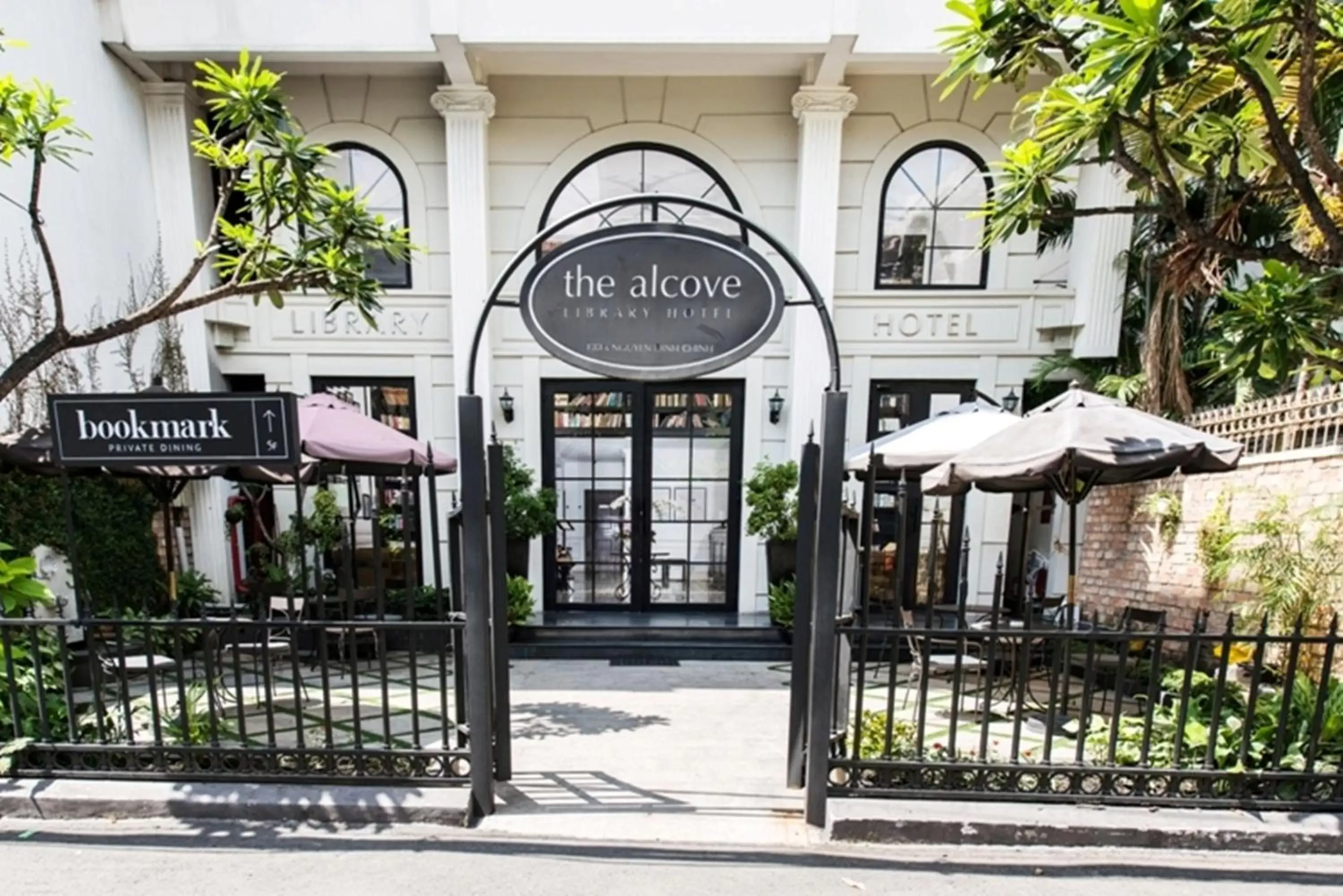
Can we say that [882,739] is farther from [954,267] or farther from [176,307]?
[954,267]

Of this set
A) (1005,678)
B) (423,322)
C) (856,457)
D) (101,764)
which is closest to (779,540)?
(856,457)

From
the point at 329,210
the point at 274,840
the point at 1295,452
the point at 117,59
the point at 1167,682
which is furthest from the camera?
the point at 117,59

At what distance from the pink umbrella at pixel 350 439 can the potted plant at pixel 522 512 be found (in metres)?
1.17

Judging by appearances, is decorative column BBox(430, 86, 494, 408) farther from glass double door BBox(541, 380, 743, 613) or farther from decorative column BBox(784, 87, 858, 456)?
decorative column BBox(784, 87, 858, 456)

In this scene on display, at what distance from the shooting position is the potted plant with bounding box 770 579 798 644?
618cm

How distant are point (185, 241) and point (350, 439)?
3900 millimetres

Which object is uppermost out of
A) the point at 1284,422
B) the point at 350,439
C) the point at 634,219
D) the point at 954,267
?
the point at 634,219

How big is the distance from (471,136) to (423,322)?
1982 millimetres

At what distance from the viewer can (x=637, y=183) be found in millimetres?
6801

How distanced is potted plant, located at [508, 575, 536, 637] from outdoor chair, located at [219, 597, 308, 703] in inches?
71.5

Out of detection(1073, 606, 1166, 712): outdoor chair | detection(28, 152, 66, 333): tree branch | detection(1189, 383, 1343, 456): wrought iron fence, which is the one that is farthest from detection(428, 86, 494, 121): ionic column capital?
detection(1189, 383, 1343, 456): wrought iron fence

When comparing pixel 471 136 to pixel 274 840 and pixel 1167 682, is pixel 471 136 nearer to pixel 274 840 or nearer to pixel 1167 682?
pixel 274 840

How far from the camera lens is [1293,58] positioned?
9.52 ft

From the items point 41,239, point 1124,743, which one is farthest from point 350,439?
point 1124,743
